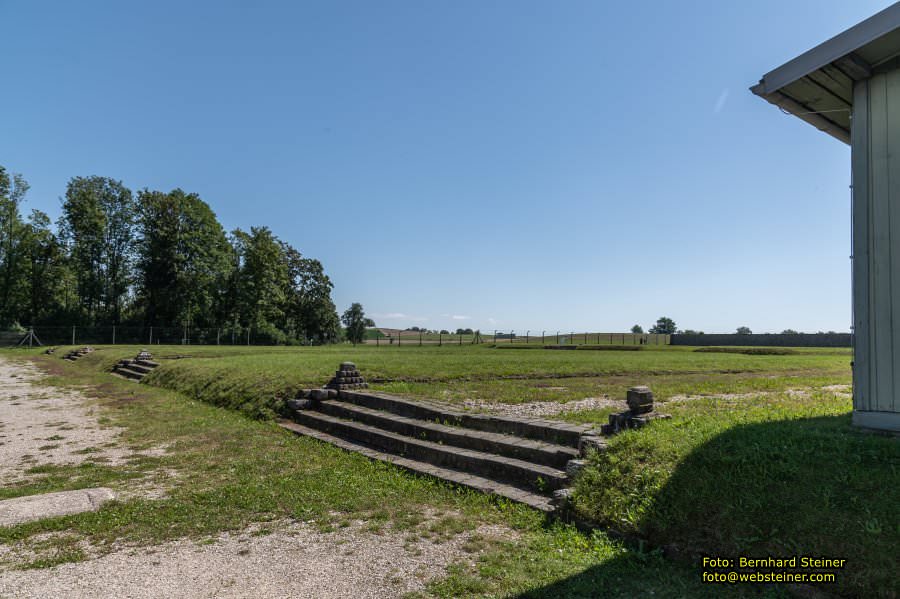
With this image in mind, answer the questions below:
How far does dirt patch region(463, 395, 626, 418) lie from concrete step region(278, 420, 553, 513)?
1.83 m

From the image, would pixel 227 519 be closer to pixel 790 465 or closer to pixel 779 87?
pixel 790 465

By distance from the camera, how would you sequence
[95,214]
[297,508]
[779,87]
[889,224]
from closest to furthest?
[889,224]
[297,508]
[779,87]
[95,214]

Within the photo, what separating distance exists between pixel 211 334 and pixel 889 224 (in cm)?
4494

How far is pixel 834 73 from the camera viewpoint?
5.31 m

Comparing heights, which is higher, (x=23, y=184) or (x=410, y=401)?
(x=23, y=184)

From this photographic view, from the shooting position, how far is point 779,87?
18.3 ft

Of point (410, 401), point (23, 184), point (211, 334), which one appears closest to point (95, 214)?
point (23, 184)

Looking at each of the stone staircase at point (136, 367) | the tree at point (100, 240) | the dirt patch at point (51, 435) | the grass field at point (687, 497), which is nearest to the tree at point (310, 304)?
the tree at point (100, 240)

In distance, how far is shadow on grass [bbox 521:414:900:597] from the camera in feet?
10.7

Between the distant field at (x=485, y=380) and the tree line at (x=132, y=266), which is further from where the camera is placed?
the tree line at (x=132, y=266)

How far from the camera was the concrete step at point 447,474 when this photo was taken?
5258mm

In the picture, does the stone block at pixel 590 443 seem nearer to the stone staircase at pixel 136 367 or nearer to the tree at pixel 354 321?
the stone staircase at pixel 136 367

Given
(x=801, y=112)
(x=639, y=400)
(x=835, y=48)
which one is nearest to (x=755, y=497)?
(x=639, y=400)

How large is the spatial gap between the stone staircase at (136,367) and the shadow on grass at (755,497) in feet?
65.0
